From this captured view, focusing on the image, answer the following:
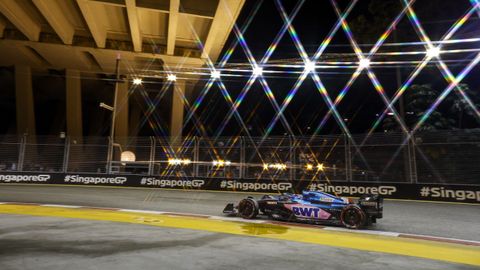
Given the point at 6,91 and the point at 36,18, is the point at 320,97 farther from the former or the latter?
the point at 6,91

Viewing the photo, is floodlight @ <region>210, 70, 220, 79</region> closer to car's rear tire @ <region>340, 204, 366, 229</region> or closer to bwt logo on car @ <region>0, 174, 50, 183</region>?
bwt logo on car @ <region>0, 174, 50, 183</region>

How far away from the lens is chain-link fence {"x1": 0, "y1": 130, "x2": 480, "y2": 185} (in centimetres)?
1580

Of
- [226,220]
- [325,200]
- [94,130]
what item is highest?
[94,130]

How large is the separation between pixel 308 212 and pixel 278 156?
8.39m

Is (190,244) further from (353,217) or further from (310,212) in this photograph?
(353,217)

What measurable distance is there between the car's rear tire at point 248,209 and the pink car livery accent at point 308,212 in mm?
1047

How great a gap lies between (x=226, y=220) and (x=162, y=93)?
31118mm

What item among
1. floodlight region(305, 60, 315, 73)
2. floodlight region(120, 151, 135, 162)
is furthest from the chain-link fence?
floodlight region(305, 60, 315, 73)

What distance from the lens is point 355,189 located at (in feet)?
51.3

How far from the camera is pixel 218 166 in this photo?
792 inches

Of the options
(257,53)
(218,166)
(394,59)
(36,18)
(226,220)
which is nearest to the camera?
(226,220)

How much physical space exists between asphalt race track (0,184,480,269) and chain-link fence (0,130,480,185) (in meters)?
2.77

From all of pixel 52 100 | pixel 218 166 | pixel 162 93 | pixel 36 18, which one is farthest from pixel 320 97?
pixel 52 100

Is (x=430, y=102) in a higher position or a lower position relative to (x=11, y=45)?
lower
